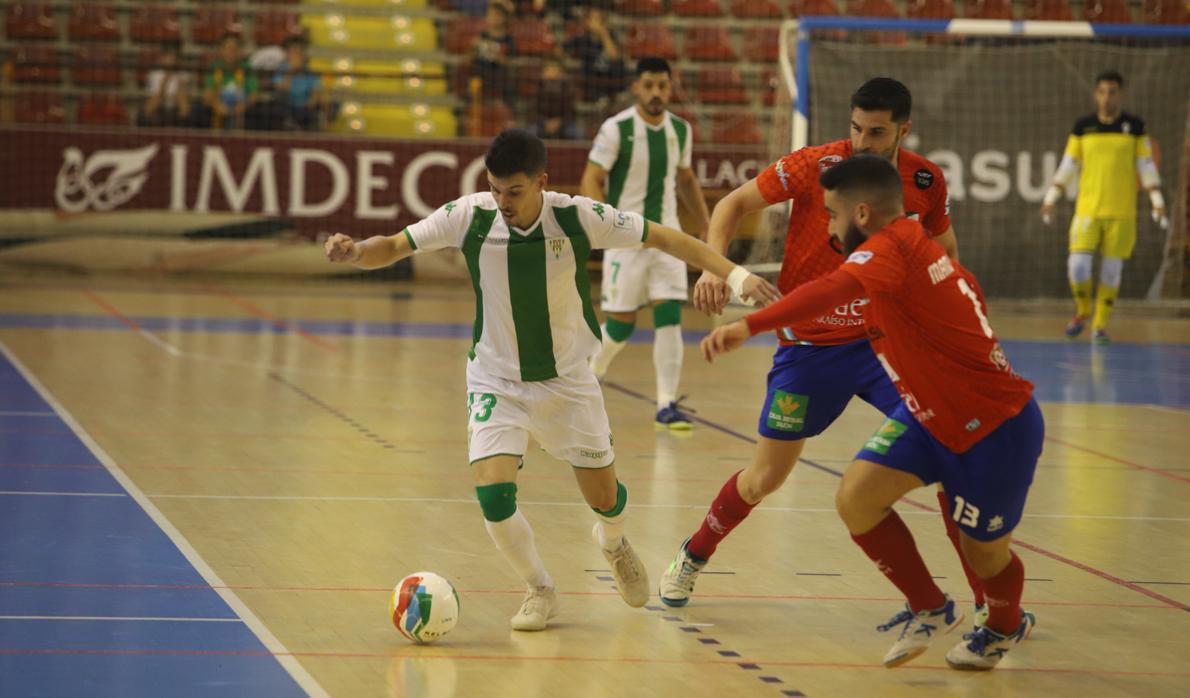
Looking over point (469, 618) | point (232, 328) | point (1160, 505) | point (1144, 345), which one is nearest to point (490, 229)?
point (469, 618)

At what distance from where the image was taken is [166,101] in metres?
20.7

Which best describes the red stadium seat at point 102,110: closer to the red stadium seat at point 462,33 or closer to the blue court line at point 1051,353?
the red stadium seat at point 462,33

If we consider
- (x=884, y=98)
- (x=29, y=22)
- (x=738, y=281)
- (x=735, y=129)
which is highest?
(x=29, y=22)

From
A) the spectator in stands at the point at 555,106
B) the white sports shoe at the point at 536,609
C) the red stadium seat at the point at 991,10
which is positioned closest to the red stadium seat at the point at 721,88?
the spectator in stands at the point at 555,106

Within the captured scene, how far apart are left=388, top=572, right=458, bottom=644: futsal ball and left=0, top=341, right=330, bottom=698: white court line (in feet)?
1.29

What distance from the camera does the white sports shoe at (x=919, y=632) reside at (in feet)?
16.4

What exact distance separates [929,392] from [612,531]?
1.36 meters

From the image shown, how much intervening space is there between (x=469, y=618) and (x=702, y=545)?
90 cm

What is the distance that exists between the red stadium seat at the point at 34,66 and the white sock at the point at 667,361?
14.0 metres

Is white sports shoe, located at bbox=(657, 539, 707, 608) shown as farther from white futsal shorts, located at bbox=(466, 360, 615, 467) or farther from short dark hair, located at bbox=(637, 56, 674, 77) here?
short dark hair, located at bbox=(637, 56, 674, 77)

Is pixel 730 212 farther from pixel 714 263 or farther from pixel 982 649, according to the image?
pixel 982 649

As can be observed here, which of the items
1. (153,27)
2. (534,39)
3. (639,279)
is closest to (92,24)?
(153,27)

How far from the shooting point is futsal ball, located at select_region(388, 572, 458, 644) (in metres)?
5.19

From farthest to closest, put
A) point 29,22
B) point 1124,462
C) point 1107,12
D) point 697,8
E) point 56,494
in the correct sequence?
1. point 697,8
2. point 1107,12
3. point 29,22
4. point 1124,462
5. point 56,494
